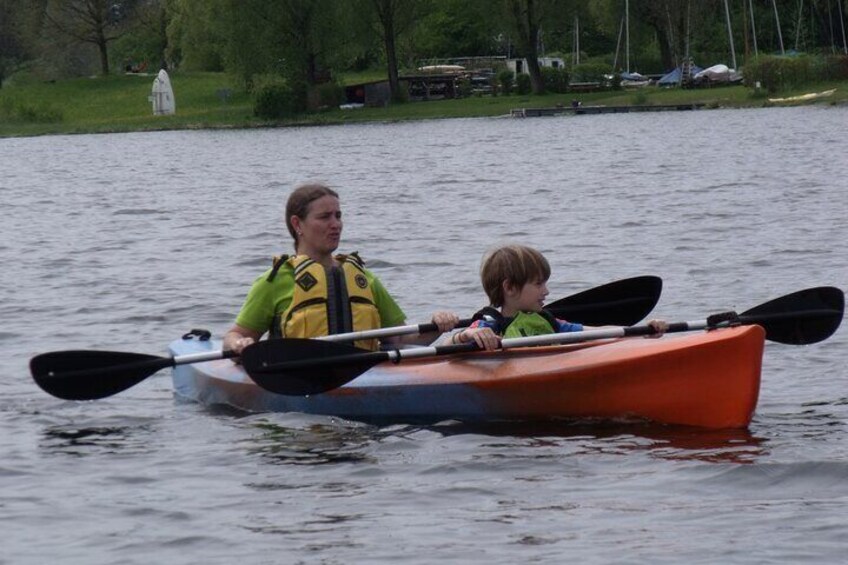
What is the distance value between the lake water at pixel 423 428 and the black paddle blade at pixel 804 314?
0.43 meters

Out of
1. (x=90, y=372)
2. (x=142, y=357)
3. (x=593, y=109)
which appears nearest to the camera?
(x=90, y=372)

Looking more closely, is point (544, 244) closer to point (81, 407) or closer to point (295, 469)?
point (81, 407)

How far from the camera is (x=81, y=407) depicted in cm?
936

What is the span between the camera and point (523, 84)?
2562 inches

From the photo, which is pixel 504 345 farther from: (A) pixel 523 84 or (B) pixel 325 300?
(A) pixel 523 84

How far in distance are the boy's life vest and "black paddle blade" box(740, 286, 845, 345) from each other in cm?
108

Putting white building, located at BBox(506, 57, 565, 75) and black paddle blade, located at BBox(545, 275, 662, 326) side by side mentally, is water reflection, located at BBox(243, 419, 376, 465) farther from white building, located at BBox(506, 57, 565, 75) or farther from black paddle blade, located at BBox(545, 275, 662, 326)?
white building, located at BBox(506, 57, 565, 75)

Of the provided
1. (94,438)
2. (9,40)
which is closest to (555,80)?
(9,40)

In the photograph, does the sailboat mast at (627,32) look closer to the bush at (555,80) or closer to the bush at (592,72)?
the bush at (592,72)

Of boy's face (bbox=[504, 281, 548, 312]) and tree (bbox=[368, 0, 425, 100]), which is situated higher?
tree (bbox=[368, 0, 425, 100])

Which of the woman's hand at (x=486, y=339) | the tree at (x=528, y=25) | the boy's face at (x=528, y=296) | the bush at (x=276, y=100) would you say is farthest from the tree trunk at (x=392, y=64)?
the woman's hand at (x=486, y=339)

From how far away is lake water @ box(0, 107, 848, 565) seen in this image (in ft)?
20.4

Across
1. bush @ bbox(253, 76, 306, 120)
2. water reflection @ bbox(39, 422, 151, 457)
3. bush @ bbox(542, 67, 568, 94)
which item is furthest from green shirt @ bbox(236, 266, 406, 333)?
bush @ bbox(542, 67, 568, 94)

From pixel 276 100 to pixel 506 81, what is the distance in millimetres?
10439
